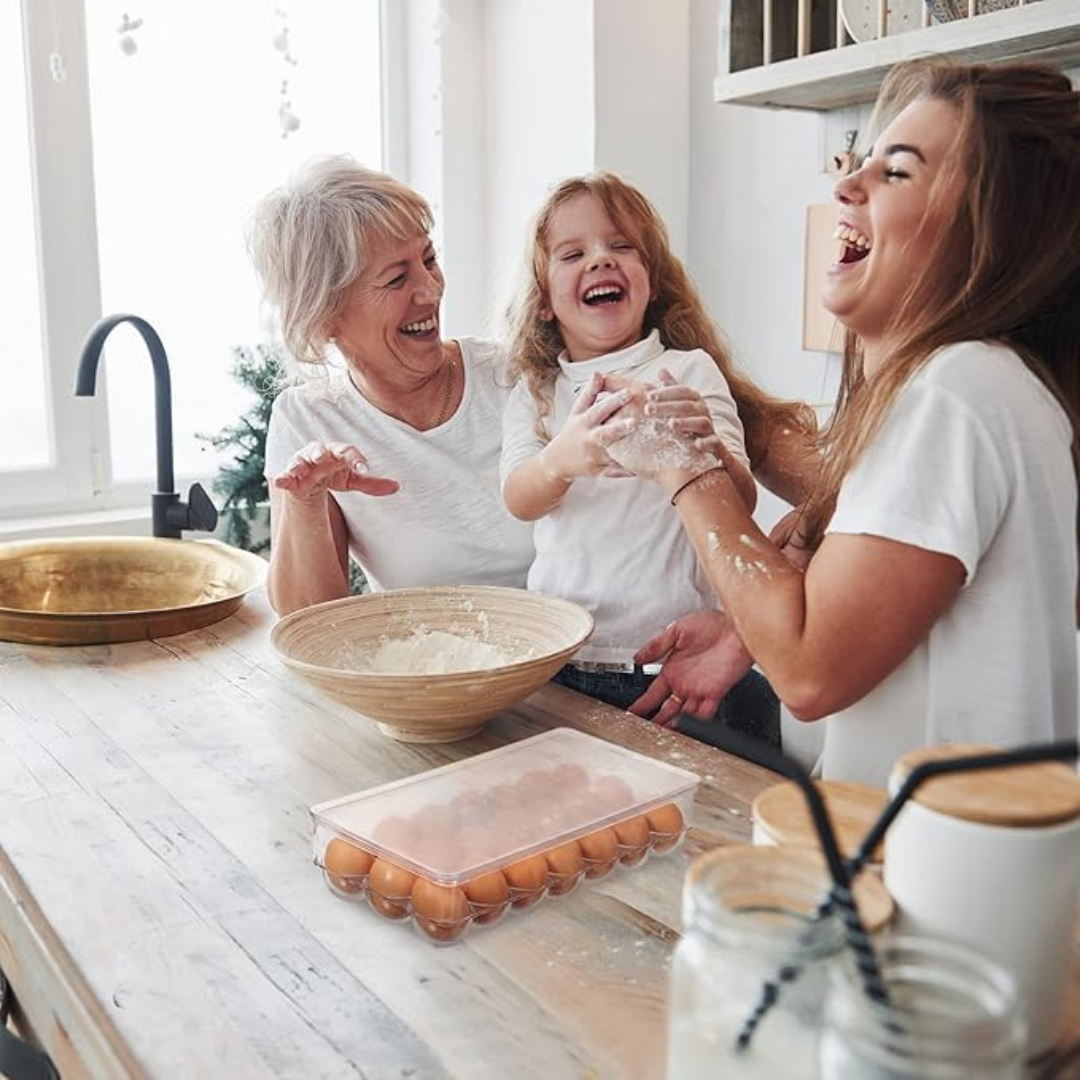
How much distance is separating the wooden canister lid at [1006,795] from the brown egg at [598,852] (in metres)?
0.40

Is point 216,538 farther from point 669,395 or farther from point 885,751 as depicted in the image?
point 885,751

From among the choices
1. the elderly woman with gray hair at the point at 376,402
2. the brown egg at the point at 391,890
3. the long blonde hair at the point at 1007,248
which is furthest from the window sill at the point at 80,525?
the long blonde hair at the point at 1007,248

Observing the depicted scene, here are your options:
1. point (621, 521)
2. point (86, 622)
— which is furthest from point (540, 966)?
point (86, 622)

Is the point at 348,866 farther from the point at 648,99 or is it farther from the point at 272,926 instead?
the point at 648,99

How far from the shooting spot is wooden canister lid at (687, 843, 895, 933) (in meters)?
0.65

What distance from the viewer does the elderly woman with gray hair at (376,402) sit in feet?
6.16

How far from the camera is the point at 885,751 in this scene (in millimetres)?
1146

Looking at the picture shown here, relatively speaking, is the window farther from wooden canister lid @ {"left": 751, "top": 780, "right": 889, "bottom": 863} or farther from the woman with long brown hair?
wooden canister lid @ {"left": 751, "top": 780, "right": 889, "bottom": 863}

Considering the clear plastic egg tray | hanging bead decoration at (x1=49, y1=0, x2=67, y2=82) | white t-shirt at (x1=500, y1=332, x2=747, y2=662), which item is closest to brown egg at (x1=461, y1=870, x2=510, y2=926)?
the clear plastic egg tray

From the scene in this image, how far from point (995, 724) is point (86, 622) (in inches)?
50.4

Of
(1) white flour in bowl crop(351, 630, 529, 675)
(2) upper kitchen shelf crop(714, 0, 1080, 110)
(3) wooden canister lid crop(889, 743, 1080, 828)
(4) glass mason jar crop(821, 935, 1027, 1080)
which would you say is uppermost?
(2) upper kitchen shelf crop(714, 0, 1080, 110)

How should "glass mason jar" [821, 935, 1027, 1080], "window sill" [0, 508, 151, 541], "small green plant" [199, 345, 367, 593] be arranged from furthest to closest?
"small green plant" [199, 345, 367, 593] → "window sill" [0, 508, 151, 541] → "glass mason jar" [821, 935, 1027, 1080]

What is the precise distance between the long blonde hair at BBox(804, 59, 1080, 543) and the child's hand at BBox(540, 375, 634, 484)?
1.25ft

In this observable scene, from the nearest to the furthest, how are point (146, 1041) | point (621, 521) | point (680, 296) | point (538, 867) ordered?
point (146, 1041) < point (538, 867) < point (621, 521) < point (680, 296)
